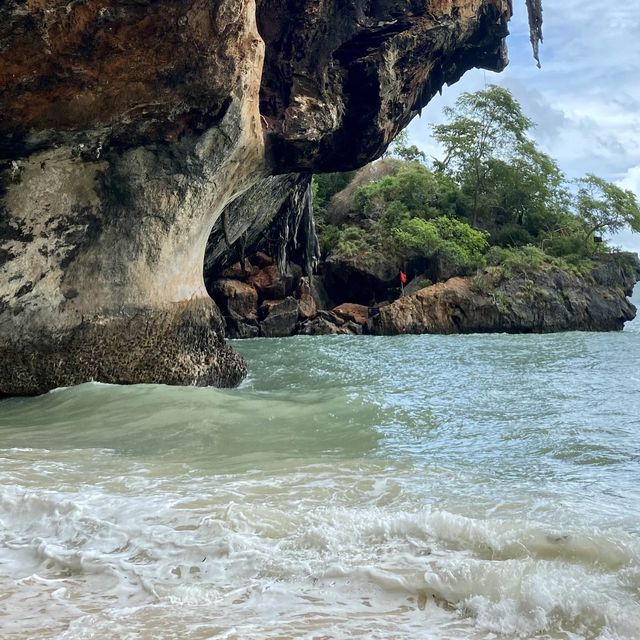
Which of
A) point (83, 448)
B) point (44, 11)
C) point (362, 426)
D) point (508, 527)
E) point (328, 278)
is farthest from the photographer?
point (328, 278)

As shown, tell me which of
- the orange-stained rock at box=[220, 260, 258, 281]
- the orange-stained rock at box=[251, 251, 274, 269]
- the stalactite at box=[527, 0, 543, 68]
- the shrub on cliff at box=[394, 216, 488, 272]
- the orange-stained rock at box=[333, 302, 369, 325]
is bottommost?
the orange-stained rock at box=[333, 302, 369, 325]

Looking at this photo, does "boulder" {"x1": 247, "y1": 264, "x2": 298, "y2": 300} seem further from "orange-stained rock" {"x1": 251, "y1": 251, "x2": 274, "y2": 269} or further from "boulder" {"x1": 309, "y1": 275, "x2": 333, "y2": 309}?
"boulder" {"x1": 309, "y1": 275, "x2": 333, "y2": 309}

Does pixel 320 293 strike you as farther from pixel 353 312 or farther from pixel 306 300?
pixel 306 300

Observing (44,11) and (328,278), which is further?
(328,278)

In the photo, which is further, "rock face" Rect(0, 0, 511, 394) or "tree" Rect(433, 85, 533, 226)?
"tree" Rect(433, 85, 533, 226)

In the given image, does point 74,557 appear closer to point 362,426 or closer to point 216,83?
point 362,426

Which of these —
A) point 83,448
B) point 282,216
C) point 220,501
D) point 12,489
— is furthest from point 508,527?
point 282,216

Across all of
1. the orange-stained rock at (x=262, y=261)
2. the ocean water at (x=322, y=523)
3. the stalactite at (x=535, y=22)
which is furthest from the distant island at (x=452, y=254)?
the ocean water at (x=322, y=523)

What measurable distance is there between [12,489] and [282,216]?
1319cm

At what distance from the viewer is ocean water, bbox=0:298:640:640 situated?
222 cm

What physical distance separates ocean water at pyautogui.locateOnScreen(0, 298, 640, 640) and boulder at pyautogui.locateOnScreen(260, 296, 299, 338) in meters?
14.1

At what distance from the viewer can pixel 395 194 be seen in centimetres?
2834

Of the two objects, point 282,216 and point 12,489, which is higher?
point 282,216

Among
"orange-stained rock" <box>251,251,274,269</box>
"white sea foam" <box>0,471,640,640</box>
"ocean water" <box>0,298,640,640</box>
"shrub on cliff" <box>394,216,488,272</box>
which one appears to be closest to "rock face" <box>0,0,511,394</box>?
"ocean water" <box>0,298,640,640</box>
